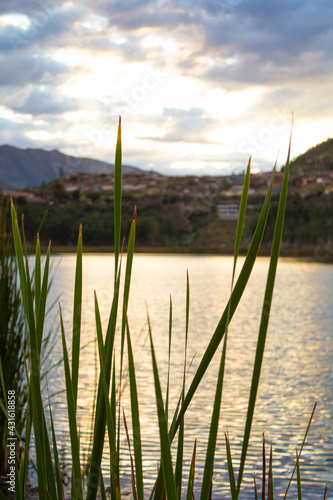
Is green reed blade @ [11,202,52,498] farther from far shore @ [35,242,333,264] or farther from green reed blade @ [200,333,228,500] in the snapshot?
far shore @ [35,242,333,264]

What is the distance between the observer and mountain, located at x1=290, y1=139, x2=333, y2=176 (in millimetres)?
88438

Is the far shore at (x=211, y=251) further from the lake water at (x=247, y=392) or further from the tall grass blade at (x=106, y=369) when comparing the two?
the tall grass blade at (x=106, y=369)

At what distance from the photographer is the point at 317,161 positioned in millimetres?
92688

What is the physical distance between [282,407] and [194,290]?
17.1 meters

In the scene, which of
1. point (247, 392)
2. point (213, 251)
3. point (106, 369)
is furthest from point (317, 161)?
point (106, 369)

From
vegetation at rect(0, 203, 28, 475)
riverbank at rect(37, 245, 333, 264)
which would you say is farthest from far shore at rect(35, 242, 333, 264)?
vegetation at rect(0, 203, 28, 475)

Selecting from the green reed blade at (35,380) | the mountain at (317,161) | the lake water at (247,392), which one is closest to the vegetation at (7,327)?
the lake water at (247,392)

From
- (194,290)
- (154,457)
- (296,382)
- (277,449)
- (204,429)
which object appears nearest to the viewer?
(154,457)

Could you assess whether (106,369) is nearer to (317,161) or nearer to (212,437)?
(212,437)

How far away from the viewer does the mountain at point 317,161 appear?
8844cm

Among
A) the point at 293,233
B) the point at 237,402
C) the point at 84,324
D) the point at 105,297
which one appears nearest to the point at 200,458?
the point at 237,402

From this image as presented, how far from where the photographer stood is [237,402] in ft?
20.9

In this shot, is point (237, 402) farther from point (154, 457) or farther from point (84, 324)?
point (84, 324)

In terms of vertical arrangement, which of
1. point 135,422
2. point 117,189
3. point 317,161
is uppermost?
point 317,161
